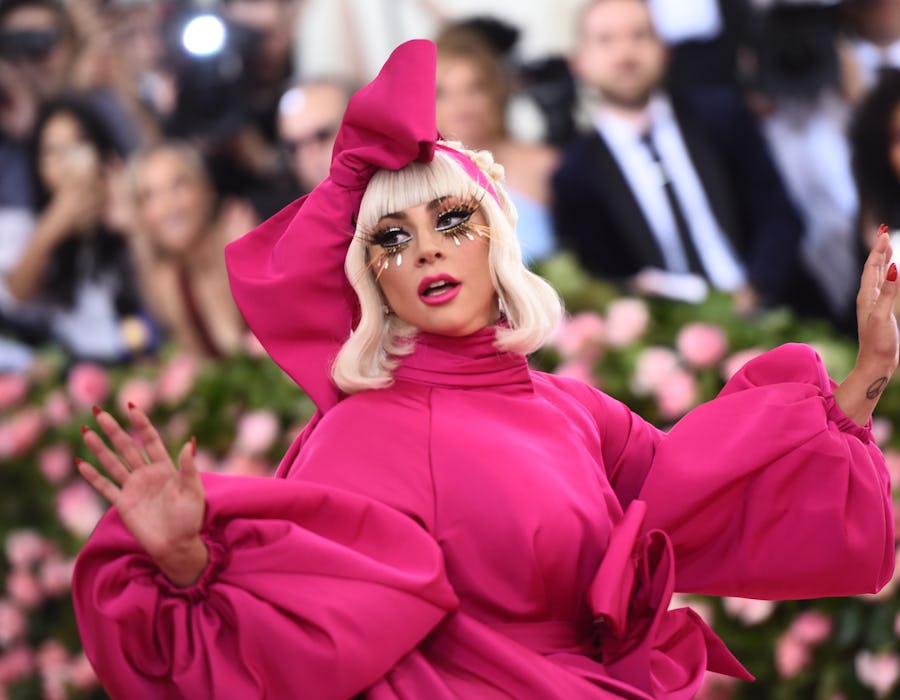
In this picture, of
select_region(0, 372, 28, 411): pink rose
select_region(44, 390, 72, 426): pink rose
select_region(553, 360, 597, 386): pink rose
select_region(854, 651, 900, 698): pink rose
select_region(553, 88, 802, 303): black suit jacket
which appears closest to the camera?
select_region(854, 651, 900, 698): pink rose

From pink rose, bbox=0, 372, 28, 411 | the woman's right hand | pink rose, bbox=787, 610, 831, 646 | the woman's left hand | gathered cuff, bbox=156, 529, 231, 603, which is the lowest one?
pink rose, bbox=787, 610, 831, 646

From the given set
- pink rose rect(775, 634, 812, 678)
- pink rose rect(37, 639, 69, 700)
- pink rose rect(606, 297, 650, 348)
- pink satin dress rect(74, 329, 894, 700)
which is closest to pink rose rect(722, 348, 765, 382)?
pink rose rect(606, 297, 650, 348)

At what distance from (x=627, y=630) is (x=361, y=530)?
1.34 ft

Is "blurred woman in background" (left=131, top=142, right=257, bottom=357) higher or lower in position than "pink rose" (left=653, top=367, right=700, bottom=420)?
higher

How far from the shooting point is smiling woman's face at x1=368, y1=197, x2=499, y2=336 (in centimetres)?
192

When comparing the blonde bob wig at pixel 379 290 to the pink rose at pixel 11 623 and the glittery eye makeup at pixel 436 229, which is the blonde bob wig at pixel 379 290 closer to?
the glittery eye makeup at pixel 436 229

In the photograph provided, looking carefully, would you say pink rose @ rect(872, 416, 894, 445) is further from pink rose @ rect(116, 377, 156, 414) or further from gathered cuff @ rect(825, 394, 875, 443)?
pink rose @ rect(116, 377, 156, 414)

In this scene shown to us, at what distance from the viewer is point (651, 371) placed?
10.9 feet

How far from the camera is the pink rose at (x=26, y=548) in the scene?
4348mm

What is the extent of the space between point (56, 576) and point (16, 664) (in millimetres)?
350

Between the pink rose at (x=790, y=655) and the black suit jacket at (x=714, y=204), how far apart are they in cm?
112

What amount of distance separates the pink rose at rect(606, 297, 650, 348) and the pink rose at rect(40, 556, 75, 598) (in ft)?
6.12

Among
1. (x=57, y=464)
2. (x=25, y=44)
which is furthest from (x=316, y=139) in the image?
(x=25, y=44)

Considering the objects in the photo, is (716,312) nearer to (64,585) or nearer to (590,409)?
(590,409)
